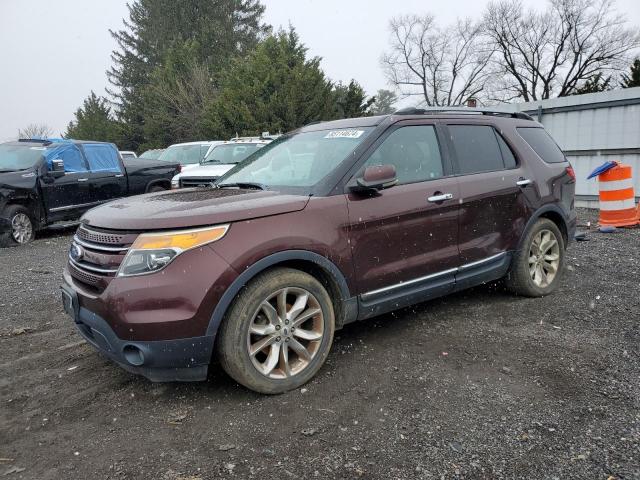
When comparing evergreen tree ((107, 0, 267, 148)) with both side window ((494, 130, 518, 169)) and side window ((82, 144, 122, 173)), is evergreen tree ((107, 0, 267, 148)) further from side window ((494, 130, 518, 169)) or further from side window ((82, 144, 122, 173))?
side window ((494, 130, 518, 169))

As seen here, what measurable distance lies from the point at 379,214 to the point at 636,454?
1.95 m

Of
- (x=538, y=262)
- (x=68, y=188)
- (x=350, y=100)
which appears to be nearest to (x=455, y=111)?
(x=538, y=262)

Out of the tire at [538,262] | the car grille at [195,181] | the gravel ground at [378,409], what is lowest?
the gravel ground at [378,409]

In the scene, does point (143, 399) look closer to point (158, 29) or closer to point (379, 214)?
point (379, 214)

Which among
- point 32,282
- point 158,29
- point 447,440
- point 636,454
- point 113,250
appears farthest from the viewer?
point 158,29

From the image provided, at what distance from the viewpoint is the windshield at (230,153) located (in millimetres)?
11680

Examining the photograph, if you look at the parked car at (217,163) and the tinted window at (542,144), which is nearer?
the tinted window at (542,144)

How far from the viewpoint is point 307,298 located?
3.11 m

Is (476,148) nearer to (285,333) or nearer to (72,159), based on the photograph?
(285,333)

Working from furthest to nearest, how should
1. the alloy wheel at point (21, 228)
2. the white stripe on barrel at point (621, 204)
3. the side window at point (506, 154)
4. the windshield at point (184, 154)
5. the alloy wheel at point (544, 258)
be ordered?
the windshield at point (184, 154)
the alloy wheel at point (21, 228)
the white stripe on barrel at point (621, 204)
the alloy wheel at point (544, 258)
the side window at point (506, 154)

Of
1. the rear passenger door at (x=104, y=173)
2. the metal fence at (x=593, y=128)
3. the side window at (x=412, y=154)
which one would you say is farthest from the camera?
the metal fence at (x=593, y=128)

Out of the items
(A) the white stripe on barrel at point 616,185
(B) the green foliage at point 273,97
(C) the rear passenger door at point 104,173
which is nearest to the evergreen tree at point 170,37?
(B) the green foliage at point 273,97

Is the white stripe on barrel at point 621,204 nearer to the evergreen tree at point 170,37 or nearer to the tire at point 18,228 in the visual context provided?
the tire at point 18,228

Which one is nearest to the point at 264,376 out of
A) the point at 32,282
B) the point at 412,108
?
the point at 412,108
